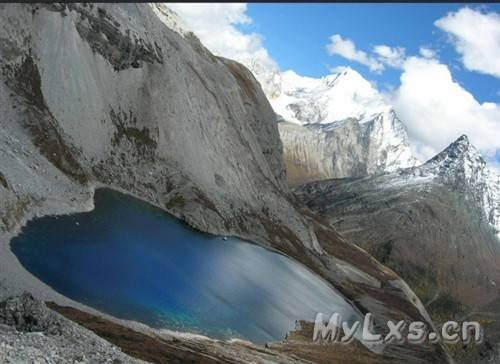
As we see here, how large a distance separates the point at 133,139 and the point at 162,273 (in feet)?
134

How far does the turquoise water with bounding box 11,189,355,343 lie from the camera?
188 feet

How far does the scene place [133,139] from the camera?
107 m

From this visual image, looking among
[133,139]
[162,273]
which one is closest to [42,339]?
[162,273]

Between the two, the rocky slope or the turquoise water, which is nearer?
the turquoise water

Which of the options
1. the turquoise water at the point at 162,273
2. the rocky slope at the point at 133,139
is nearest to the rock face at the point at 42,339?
the rocky slope at the point at 133,139

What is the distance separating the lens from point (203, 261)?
88.2m

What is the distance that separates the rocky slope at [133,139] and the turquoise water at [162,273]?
3.26m

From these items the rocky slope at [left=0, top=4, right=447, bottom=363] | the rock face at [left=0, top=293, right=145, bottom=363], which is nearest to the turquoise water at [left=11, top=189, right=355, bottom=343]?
the rocky slope at [left=0, top=4, right=447, bottom=363]

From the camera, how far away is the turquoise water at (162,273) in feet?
188

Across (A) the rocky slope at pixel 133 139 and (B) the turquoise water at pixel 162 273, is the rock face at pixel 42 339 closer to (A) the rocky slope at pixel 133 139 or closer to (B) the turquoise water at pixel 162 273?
Answer: (A) the rocky slope at pixel 133 139

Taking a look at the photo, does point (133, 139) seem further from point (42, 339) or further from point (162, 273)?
point (42, 339)

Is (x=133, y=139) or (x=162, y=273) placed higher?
(x=133, y=139)

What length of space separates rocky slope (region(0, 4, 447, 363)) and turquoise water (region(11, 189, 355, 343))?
128 inches

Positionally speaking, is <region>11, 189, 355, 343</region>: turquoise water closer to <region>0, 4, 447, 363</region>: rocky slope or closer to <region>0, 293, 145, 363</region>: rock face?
<region>0, 4, 447, 363</region>: rocky slope
